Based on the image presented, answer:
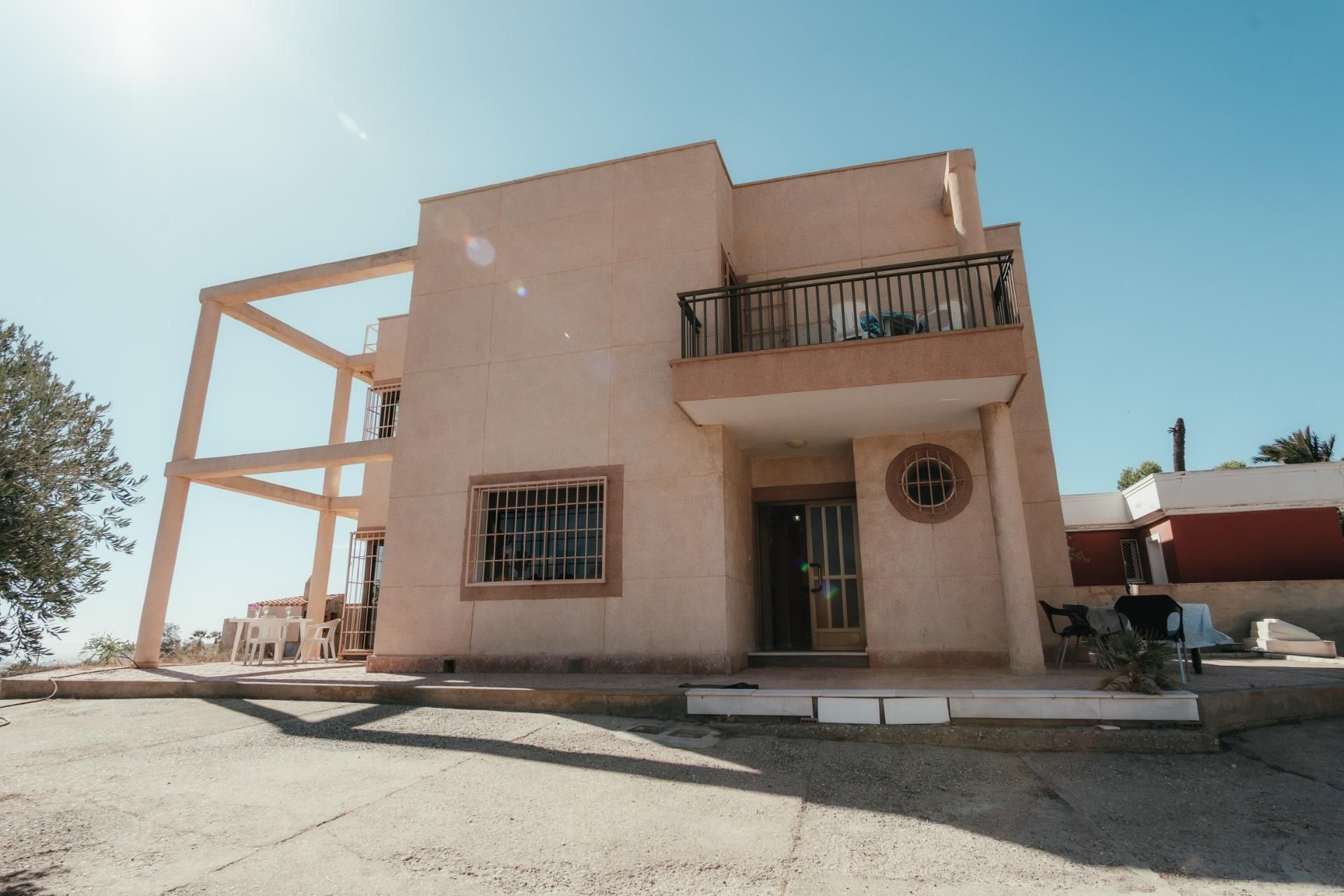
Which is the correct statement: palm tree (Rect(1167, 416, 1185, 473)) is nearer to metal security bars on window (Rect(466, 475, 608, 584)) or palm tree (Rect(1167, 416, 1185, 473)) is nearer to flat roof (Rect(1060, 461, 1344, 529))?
flat roof (Rect(1060, 461, 1344, 529))

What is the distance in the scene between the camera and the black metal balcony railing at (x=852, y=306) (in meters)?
7.45

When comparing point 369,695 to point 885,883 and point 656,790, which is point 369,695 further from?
point 885,883

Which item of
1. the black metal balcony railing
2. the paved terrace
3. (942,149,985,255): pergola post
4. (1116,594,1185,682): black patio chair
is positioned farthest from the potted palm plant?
(942,149,985,255): pergola post

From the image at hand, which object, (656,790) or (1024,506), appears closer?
A: (656,790)

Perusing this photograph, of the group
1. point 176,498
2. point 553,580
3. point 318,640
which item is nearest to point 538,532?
point 553,580

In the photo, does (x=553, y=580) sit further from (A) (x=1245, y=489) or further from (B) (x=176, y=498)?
(A) (x=1245, y=489)

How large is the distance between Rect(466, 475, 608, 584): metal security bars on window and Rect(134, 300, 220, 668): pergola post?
203 inches

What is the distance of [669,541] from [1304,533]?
14.0 metres

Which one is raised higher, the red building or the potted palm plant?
the red building

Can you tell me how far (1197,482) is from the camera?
1462 centimetres

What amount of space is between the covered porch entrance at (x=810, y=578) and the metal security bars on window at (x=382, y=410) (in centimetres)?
752

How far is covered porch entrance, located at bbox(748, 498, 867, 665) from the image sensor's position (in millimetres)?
9258

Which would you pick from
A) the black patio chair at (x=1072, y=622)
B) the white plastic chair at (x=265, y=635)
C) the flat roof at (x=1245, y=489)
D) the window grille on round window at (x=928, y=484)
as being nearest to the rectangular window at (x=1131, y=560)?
the flat roof at (x=1245, y=489)

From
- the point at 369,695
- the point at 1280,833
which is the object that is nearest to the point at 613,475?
the point at 369,695
